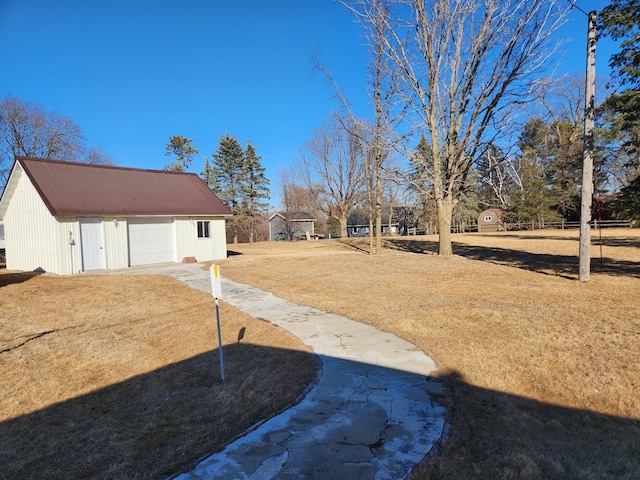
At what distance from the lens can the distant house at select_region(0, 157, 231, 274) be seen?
1473 centimetres

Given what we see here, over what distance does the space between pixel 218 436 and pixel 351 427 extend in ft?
3.75

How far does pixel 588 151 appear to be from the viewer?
1002cm

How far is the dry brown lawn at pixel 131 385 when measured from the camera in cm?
315

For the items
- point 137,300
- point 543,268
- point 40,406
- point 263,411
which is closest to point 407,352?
point 263,411

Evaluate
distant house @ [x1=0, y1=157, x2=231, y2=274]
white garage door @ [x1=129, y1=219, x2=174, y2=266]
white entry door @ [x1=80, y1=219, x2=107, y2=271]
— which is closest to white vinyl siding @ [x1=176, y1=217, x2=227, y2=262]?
distant house @ [x1=0, y1=157, x2=231, y2=274]

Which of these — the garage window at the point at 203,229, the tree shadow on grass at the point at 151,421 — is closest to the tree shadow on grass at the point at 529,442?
the tree shadow on grass at the point at 151,421

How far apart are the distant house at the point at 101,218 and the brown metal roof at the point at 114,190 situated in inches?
1.4

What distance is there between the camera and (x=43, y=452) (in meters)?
3.29

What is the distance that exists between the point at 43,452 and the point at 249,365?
7.52 feet

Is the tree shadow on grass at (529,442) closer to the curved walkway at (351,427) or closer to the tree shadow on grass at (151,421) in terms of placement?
the curved walkway at (351,427)

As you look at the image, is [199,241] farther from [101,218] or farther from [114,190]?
[101,218]

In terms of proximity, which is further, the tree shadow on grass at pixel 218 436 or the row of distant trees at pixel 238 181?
the row of distant trees at pixel 238 181

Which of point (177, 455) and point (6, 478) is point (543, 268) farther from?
point (6, 478)

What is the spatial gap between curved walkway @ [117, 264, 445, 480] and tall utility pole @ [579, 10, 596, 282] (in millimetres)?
7431
